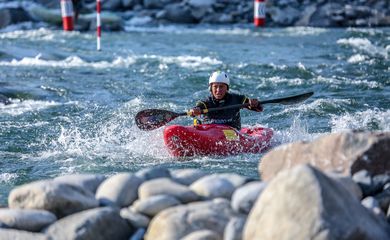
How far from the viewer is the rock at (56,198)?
4621mm

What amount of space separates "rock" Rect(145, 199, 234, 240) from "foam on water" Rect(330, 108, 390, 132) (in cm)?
573

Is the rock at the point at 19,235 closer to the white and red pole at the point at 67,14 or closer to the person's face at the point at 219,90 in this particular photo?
the person's face at the point at 219,90

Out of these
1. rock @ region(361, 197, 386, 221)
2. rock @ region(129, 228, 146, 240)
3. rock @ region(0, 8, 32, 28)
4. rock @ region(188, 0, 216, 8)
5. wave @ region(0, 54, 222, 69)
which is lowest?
rock @ region(188, 0, 216, 8)

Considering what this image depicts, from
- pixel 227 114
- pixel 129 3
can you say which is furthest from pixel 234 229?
pixel 129 3

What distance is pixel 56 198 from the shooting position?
4613mm

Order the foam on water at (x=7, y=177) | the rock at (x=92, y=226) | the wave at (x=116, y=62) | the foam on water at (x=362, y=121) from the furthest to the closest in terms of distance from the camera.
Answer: the wave at (x=116, y=62) < the foam on water at (x=362, y=121) < the foam on water at (x=7, y=177) < the rock at (x=92, y=226)

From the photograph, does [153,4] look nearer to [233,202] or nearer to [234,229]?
[233,202]

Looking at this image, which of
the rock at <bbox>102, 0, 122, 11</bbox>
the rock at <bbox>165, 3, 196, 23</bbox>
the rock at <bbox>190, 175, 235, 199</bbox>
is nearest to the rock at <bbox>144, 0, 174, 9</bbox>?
the rock at <bbox>102, 0, 122, 11</bbox>

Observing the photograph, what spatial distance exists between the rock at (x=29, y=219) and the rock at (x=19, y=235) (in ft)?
0.23

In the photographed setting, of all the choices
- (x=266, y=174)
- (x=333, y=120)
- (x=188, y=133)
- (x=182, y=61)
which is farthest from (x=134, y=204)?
(x=182, y=61)

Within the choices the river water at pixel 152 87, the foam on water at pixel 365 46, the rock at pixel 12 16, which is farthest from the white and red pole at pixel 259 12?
the rock at pixel 12 16

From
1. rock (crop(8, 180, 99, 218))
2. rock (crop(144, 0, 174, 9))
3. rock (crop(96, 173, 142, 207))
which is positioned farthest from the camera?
rock (crop(144, 0, 174, 9))

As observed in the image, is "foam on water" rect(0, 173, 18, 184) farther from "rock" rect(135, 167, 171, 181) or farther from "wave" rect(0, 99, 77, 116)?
"wave" rect(0, 99, 77, 116)

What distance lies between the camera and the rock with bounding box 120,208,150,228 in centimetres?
458
